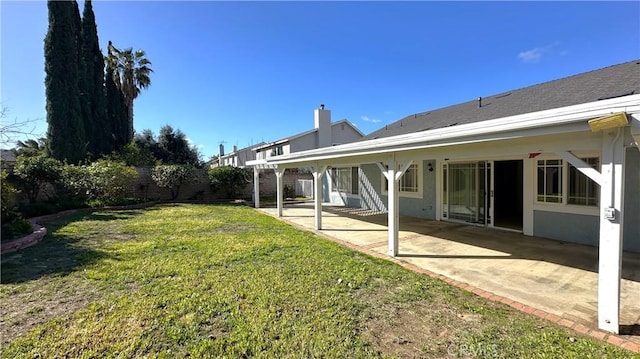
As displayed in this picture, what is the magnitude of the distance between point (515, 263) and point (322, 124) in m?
20.2

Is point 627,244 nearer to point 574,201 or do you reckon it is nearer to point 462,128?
point 574,201

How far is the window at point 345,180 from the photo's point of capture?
14.7m

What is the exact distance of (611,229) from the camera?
3064 mm

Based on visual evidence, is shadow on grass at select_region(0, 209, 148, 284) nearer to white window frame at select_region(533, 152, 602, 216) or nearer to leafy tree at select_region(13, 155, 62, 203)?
leafy tree at select_region(13, 155, 62, 203)

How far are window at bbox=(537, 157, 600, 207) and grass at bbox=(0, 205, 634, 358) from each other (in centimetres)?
470

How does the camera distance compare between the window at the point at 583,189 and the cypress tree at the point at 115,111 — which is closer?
the window at the point at 583,189

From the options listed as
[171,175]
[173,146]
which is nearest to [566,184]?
[171,175]

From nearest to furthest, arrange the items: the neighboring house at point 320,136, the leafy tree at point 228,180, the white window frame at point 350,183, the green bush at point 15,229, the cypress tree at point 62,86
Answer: the green bush at point 15,229 → the white window frame at point 350,183 → the cypress tree at point 62,86 → the leafy tree at point 228,180 → the neighboring house at point 320,136

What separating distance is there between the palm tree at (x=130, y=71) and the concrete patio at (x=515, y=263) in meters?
26.4

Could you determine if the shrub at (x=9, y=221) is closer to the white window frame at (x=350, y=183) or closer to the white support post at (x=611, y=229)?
the white support post at (x=611, y=229)

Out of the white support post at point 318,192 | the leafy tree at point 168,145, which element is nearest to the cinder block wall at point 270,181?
the leafy tree at point 168,145

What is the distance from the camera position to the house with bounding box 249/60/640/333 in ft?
10.1

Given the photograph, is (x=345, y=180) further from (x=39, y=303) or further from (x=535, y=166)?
(x=39, y=303)

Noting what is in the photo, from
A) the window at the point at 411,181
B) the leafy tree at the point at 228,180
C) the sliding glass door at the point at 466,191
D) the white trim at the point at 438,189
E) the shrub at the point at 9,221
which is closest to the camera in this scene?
the shrub at the point at 9,221
